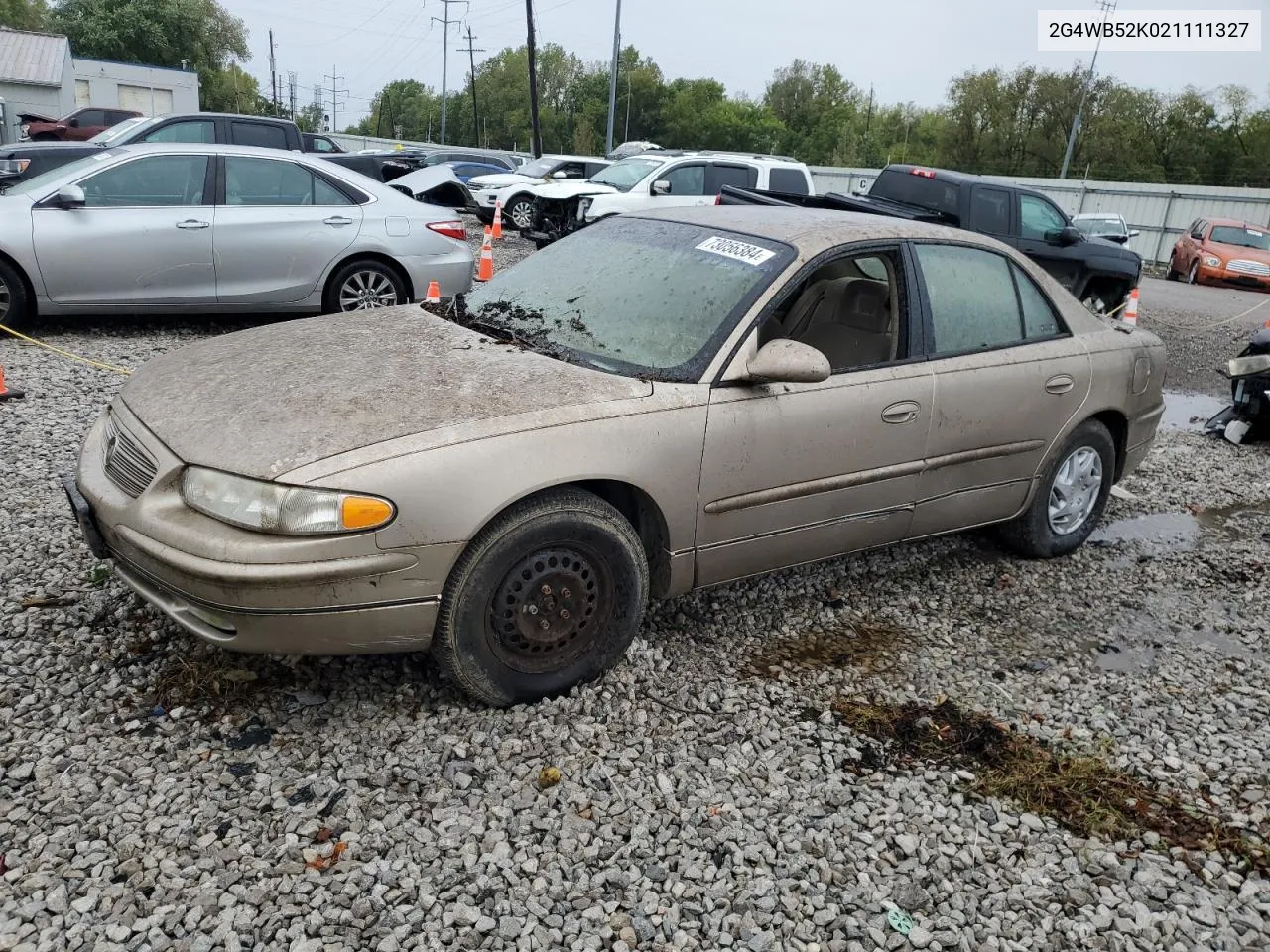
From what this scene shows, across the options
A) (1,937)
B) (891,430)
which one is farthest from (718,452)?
(1,937)

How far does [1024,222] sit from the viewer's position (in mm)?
12469

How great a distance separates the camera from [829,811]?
294 centimetres

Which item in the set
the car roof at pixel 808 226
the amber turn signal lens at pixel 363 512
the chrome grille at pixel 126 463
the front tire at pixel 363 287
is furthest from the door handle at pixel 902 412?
the front tire at pixel 363 287

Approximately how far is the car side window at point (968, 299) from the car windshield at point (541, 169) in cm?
1738

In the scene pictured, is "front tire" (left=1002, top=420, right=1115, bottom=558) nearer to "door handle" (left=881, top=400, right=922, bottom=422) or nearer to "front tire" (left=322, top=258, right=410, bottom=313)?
"door handle" (left=881, top=400, right=922, bottom=422)

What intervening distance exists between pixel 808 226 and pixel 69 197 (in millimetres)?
5809

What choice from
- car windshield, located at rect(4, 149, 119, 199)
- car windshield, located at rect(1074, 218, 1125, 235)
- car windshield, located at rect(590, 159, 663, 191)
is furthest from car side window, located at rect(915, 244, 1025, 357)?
car windshield, located at rect(1074, 218, 1125, 235)

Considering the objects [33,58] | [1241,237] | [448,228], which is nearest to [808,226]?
[448,228]

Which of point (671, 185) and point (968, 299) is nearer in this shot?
point (968, 299)

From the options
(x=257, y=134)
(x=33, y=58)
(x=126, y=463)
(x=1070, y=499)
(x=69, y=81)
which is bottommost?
(x=1070, y=499)

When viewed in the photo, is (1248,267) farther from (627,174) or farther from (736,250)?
(736,250)

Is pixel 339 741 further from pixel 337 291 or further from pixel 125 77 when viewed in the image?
pixel 125 77

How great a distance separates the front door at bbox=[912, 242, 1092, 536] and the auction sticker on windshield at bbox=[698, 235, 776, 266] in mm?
793

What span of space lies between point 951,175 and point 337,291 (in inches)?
309
